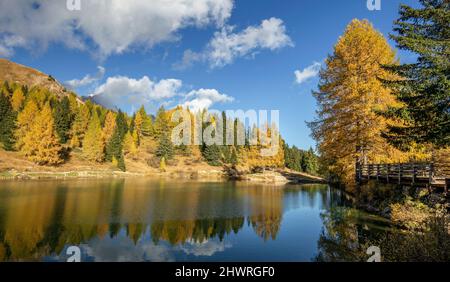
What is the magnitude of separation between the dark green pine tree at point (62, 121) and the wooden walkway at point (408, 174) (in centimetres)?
7644

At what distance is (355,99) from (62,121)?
8062cm

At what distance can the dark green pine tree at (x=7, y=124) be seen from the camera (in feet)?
224

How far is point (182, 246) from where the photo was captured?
1517 cm

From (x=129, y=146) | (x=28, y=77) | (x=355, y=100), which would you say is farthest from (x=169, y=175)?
(x=28, y=77)

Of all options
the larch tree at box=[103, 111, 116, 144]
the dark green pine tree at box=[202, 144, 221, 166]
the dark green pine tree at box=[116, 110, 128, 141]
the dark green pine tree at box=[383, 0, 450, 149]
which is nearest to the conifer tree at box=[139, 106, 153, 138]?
the dark green pine tree at box=[116, 110, 128, 141]

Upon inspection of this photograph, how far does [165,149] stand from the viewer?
90.2m

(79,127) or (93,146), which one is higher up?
(79,127)

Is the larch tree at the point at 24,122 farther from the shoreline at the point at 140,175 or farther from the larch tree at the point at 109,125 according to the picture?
the larch tree at the point at 109,125

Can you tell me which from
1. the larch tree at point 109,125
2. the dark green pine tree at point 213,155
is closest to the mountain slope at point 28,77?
the larch tree at point 109,125

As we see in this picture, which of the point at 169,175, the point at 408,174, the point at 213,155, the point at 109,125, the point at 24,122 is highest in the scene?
the point at 109,125

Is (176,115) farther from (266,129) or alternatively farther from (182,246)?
(182,246)

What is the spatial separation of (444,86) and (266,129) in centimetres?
6765

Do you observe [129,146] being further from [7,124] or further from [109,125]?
[7,124]

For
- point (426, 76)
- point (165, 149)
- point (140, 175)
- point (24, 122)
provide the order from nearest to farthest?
point (426, 76) → point (24, 122) → point (140, 175) → point (165, 149)
